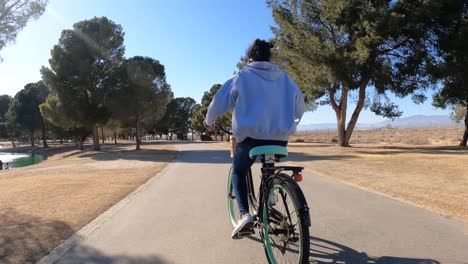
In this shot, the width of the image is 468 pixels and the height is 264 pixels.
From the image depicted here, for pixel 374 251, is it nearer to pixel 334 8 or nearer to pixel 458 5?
pixel 334 8

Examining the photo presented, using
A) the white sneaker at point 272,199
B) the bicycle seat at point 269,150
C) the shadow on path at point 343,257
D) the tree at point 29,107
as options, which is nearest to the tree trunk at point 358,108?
the shadow on path at point 343,257

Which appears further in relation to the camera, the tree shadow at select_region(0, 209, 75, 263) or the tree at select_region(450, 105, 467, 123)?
the tree at select_region(450, 105, 467, 123)

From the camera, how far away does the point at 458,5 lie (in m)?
22.9

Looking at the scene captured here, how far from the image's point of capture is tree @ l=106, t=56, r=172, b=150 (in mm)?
35031

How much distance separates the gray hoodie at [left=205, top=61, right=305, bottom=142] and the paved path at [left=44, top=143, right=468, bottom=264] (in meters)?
1.37

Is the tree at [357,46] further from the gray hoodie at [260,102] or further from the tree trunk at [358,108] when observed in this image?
the gray hoodie at [260,102]

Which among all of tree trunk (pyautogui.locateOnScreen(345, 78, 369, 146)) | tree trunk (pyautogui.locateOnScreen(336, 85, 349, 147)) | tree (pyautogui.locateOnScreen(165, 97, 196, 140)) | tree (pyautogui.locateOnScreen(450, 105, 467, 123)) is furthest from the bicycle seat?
tree (pyautogui.locateOnScreen(165, 97, 196, 140))

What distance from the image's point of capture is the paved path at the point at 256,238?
4.20m

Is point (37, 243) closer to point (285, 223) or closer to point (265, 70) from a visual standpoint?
point (285, 223)

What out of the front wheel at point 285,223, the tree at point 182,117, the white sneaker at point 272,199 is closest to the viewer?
the front wheel at point 285,223

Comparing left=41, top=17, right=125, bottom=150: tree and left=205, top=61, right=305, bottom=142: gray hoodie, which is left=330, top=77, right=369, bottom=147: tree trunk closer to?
left=41, top=17, right=125, bottom=150: tree

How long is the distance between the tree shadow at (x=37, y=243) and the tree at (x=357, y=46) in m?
19.9

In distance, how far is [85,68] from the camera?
3481 centimetres

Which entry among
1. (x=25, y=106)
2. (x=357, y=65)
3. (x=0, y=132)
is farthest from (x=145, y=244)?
(x=0, y=132)
